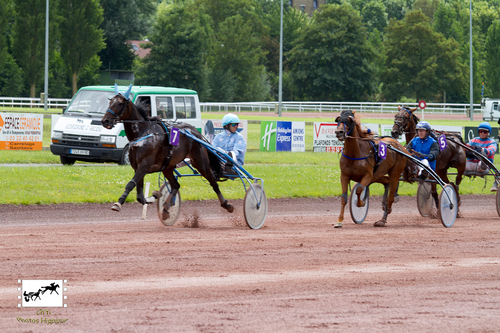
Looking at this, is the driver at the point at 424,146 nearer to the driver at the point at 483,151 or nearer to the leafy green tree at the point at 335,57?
the driver at the point at 483,151

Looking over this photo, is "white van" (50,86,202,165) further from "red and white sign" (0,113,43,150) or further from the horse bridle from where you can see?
the horse bridle

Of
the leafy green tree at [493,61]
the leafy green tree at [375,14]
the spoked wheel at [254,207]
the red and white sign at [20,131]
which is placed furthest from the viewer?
the leafy green tree at [375,14]

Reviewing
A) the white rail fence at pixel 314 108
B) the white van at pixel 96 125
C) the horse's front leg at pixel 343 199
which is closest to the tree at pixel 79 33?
the white rail fence at pixel 314 108

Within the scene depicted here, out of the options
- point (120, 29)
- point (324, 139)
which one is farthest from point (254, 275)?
point (120, 29)

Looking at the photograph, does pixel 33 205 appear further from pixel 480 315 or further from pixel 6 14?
pixel 6 14

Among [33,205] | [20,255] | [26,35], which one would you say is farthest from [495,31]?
[20,255]

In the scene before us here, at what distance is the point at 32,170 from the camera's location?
14.1 meters

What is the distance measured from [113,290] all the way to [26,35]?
37.1m

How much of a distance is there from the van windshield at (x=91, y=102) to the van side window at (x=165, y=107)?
3.39 feet

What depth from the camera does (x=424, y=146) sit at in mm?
10875

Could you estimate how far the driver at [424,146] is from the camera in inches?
422

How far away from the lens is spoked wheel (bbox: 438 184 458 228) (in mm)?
9774

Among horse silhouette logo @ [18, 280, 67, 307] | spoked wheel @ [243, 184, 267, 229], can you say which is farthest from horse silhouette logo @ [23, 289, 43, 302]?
spoked wheel @ [243, 184, 267, 229]

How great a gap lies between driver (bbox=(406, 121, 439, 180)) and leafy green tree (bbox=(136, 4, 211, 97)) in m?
42.8
